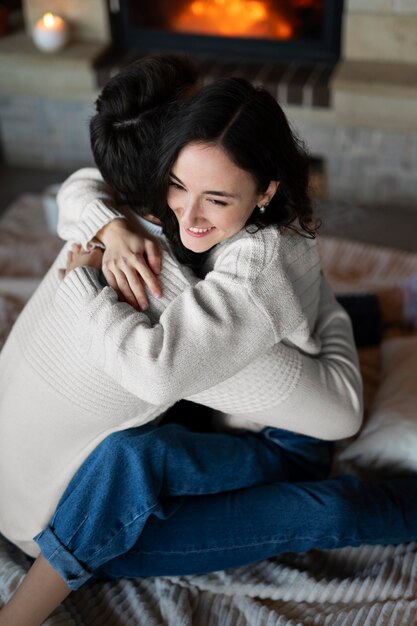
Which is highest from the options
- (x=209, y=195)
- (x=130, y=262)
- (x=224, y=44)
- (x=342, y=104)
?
(x=209, y=195)

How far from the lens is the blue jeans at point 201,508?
40.5 inches

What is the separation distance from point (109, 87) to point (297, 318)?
41cm

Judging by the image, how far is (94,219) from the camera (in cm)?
111

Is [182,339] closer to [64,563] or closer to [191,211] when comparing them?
[191,211]

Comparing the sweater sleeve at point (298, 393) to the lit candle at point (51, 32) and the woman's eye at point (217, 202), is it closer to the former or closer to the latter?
the woman's eye at point (217, 202)

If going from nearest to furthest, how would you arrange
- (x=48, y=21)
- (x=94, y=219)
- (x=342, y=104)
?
(x=94, y=219)
(x=342, y=104)
(x=48, y=21)

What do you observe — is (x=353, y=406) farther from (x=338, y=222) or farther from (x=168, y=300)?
(x=338, y=222)

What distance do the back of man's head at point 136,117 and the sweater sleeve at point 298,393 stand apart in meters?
0.30

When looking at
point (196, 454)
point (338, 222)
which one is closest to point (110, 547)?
point (196, 454)

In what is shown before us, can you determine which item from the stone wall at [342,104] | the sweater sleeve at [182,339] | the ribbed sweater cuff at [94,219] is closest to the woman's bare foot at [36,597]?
the sweater sleeve at [182,339]

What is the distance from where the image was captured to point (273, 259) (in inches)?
37.1

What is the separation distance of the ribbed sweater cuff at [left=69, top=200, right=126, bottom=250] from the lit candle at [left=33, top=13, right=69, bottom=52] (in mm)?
1593

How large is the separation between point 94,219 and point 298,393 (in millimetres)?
412

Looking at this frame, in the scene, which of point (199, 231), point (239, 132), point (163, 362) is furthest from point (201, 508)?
point (239, 132)
